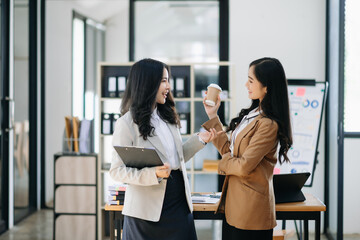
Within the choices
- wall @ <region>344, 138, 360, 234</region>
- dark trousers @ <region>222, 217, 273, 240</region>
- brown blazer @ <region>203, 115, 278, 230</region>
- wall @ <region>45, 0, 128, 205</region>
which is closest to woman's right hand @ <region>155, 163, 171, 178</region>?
brown blazer @ <region>203, 115, 278, 230</region>

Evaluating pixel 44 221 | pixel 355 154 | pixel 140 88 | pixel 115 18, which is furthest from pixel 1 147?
pixel 115 18

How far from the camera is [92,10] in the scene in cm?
785

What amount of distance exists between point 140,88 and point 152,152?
338mm

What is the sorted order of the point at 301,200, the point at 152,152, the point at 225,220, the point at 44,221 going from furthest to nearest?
the point at 44,221
the point at 301,200
the point at 225,220
the point at 152,152

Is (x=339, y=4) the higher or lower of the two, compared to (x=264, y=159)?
higher

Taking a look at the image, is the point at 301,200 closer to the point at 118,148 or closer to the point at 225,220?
the point at 225,220

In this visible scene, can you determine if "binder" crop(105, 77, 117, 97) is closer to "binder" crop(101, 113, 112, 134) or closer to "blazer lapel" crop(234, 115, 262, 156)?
"binder" crop(101, 113, 112, 134)

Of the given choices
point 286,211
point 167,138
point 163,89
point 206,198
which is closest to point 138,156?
point 167,138

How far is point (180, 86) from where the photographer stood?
15.1 ft

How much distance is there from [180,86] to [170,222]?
2.48m

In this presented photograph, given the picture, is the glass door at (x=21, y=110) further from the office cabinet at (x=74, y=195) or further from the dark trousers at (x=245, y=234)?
the dark trousers at (x=245, y=234)

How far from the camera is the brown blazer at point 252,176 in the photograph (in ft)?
7.30

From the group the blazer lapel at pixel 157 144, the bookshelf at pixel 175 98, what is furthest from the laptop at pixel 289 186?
the bookshelf at pixel 175 98

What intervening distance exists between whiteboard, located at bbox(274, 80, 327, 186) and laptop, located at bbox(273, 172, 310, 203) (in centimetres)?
128
